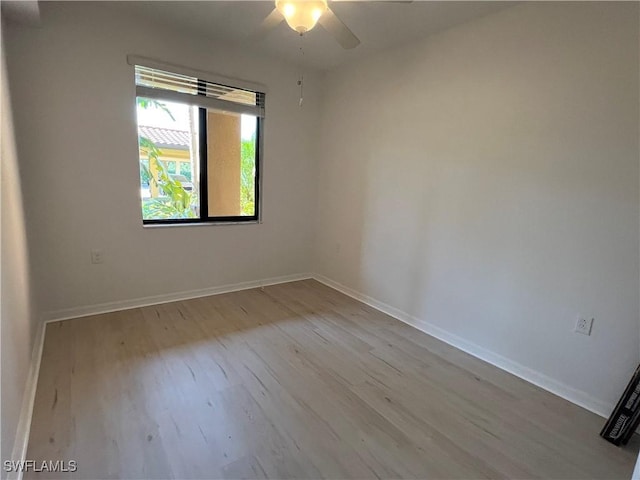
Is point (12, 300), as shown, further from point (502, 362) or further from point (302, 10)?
point (502, 362)

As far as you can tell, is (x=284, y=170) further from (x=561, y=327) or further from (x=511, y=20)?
(x=561, y=327)

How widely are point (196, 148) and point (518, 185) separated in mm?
2756

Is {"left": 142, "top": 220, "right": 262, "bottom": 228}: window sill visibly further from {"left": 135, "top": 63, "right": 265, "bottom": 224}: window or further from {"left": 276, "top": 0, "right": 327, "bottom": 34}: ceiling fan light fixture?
{"left": 276, "top": 0, "right": 327, "bottom": 34}: ceiling fan light fixture

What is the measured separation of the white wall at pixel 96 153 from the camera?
7.78 ft

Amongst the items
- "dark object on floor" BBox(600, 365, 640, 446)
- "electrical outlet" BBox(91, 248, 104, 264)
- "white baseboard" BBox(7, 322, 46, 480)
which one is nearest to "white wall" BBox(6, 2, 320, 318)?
"electrical outlet" BBox(91, 248, 104, 264)

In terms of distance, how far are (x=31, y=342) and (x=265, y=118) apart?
8.76 ft

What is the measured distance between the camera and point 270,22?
6.06ft

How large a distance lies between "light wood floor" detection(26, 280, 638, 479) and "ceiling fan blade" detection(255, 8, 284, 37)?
2.08 meters

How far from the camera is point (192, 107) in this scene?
3.08 meters

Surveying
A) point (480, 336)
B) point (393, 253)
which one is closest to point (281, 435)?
point (480, 336)

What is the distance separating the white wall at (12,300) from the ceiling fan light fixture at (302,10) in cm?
152

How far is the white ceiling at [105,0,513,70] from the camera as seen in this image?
224 centimetres

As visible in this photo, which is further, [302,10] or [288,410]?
[288,410]

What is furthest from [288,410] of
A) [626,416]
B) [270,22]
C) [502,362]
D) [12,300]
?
[270,22]
